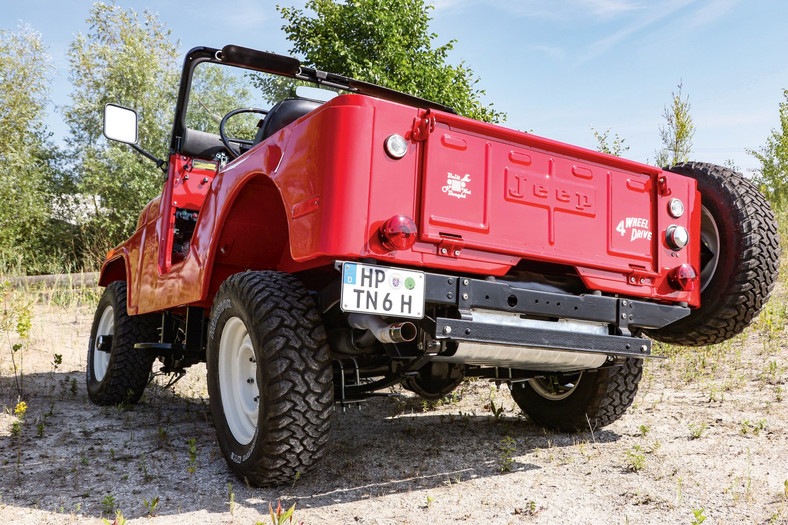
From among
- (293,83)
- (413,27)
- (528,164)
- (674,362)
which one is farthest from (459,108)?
(528,164)

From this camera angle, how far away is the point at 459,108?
1405 cm

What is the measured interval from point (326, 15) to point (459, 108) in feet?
11.7

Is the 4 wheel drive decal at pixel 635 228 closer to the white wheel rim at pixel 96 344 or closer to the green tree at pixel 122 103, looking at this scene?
the white wheel rim at pixel 96 344

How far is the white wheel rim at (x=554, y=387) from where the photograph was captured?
4.04 m

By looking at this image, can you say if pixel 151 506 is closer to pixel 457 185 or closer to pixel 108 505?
pixel 108 505

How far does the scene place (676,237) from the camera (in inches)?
129

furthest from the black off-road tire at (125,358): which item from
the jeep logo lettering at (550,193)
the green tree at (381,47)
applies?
the green tree at (381,47)

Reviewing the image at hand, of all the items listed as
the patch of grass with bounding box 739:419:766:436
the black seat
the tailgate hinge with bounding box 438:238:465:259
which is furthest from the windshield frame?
the patch of grass with bounding box 739:419:766:436

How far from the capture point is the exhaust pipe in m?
2.54

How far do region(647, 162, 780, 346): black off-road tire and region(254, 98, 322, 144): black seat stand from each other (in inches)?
90.7

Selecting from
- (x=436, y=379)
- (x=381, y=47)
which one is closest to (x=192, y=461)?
(x=436, y=379)

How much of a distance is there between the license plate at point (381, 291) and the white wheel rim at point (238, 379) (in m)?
0.94

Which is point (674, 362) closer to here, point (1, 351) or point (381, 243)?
point (381, 243)

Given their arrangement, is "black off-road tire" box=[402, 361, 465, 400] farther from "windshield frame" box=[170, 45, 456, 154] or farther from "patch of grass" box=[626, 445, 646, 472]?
"windshield frame" box=[170, 45, 456, 154]
